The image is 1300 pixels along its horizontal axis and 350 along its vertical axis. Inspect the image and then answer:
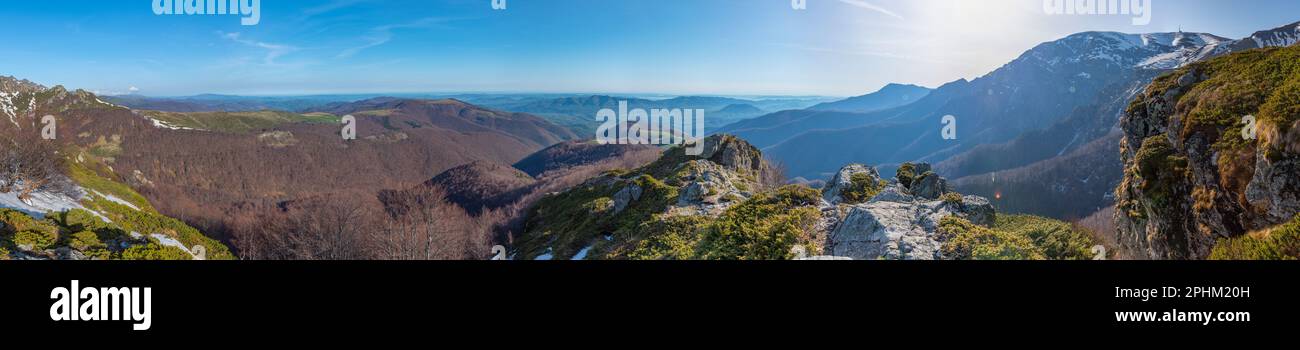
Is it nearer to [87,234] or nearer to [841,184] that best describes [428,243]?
[87,234]

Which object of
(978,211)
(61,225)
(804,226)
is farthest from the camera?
(61,225)

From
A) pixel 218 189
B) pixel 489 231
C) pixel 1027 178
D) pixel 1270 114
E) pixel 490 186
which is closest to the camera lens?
pixel 1270 114

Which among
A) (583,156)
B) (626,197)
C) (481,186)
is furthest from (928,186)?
(583,156)

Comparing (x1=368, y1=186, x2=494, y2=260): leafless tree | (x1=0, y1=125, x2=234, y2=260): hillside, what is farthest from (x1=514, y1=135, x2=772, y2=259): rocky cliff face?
(x1=0, y1=125, x2=234, y2=260): hillside

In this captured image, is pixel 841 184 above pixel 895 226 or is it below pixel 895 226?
above
